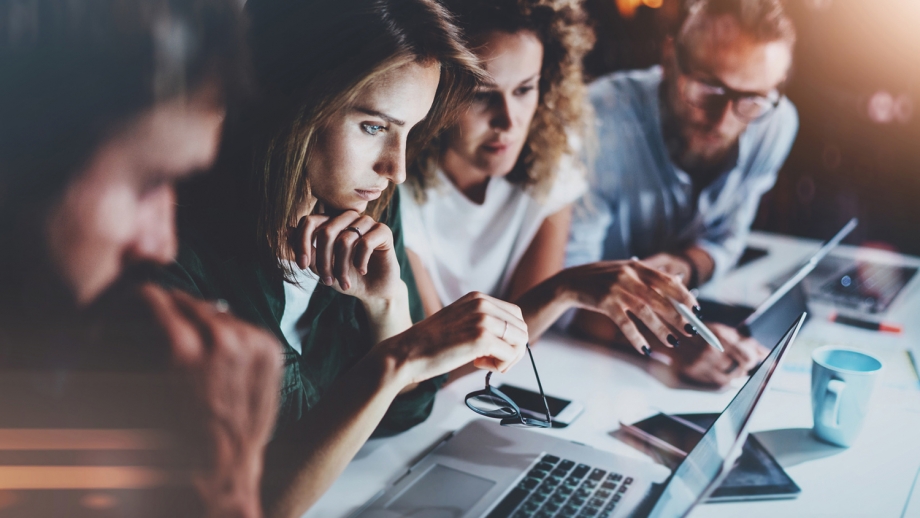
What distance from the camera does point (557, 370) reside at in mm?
1084

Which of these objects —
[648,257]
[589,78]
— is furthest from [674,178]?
[589,78]

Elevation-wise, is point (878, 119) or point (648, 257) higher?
point (878, 119)

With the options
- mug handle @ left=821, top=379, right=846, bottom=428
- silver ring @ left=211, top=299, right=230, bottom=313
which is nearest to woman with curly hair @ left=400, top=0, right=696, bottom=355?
mug handle @ left=821, top=379, right=846, bottom=428

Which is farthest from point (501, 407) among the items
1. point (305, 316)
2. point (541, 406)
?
point (305, 316)

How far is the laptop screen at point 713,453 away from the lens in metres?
0.66

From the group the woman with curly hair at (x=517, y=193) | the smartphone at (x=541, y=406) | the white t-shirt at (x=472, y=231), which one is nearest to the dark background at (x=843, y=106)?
the woman with curly hair at (x=517, y=193)

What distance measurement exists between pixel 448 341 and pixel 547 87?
54cm

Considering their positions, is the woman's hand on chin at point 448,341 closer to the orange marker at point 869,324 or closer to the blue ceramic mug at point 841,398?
the blue ceramic mug at point 841,398

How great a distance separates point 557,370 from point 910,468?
504 millimetres

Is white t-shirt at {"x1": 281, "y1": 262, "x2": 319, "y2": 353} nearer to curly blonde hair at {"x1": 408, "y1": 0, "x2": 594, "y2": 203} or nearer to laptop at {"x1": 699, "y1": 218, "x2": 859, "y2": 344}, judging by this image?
curly blonde hair at {"x1": 408, "y1": 0, "x2": 594, "y2": 203}

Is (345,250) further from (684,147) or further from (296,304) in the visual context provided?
(684,147)

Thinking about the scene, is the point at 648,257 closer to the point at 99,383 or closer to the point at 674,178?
the point at 674,178

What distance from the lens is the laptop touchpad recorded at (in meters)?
0.76

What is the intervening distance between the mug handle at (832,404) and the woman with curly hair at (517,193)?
211mm
